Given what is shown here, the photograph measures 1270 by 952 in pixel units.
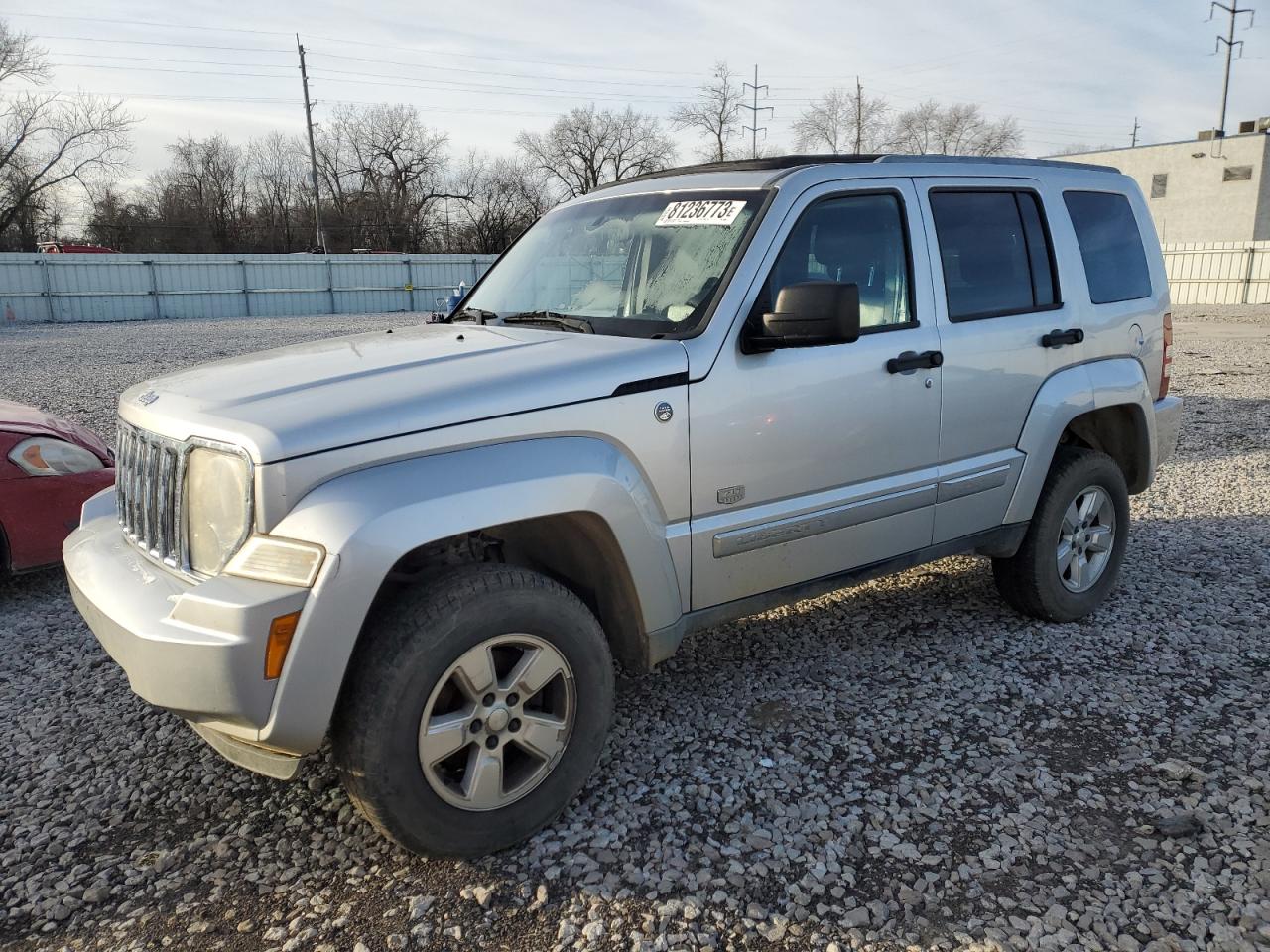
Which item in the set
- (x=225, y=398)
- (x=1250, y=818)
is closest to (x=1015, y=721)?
(x=1250, y=818)

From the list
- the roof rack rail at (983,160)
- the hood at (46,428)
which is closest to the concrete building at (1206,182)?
the roof rack rail at (983,160)

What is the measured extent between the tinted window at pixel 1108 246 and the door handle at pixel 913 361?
4.13ft

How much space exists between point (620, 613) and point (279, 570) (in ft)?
3.68

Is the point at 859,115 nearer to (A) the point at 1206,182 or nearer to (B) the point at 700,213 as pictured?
(A) the point at 1206,182

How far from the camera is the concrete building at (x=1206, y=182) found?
39.1 metres

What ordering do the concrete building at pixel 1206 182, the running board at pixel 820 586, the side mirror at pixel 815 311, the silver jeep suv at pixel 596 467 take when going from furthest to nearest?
the concrete building at pixel 1206 182 < the running board at pixel 820 586 < the side mirror at pixel 815 311 < the silver jeep suv at pixel 596 467

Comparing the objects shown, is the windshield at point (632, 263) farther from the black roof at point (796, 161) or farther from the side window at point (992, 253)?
the side window at point (992, 253)

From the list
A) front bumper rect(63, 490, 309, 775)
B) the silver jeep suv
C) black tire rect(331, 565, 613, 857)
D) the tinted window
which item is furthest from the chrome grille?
the tinted window

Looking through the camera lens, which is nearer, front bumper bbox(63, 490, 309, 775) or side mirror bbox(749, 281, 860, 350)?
front bumper bbox(63, 490, 309, 775)

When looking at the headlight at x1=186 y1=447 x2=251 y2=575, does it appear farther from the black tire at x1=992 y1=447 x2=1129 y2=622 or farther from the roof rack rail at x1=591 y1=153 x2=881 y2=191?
the black tire at x1=992 y1=447 x2=1129 y2=622

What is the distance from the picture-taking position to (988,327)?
391 cm

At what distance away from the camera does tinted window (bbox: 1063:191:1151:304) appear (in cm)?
441

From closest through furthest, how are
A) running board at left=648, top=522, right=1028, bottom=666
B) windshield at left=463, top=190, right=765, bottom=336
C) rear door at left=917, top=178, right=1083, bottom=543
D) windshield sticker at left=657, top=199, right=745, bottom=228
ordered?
running board at left=648, top=522, right=1028, bottom=666, windshield at left=463, top=190, right=765, bottom=336, windshield sticker at left=657, top=199, right=745, bottom=228, rear door at left=917, top=178, right=1083, bottom=543

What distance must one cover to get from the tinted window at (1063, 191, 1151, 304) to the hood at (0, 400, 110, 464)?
203 inches
